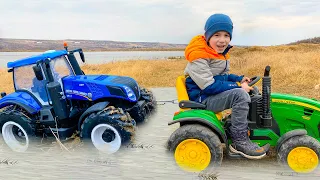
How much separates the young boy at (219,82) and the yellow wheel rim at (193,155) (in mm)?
385

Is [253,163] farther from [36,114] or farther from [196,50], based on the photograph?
[36,114]

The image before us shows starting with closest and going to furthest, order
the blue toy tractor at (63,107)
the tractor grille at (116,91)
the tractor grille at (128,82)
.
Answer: the blue toy tractor at (63,107) < the tractor grille at (116,91) < the tractor grille at (128,82)

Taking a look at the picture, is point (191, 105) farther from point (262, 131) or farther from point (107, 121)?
point (107, 121)

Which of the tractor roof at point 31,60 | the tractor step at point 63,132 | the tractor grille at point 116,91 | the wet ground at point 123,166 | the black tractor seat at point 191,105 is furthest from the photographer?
the tractor roof at point 31,60

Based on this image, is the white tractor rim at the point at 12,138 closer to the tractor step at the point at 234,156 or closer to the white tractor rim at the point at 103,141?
the white tractor rim at the point at 103,141

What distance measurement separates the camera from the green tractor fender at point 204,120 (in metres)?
3.77

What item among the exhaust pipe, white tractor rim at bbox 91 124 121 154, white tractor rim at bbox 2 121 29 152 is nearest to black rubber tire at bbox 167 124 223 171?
Answer: the exhaust pipe

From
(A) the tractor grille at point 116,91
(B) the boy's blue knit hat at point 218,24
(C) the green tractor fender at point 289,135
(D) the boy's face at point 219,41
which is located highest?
(B) the boy's blue knit hat at point 218,24

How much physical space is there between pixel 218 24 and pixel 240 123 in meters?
1.23

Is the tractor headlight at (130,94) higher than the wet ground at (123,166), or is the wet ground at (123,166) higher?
the tractor headlight at (130,94)

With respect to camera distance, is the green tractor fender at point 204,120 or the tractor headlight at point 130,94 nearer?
the green tractor fender at point 204,120

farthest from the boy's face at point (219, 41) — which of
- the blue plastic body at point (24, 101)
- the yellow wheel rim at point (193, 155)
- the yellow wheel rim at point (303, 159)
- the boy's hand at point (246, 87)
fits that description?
the blue plastic body at point (24, 101)

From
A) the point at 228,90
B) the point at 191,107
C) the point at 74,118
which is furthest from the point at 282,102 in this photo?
the point at 74,118

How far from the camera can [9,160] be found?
4508 millimetres
